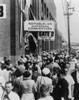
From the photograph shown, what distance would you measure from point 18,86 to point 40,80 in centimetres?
88

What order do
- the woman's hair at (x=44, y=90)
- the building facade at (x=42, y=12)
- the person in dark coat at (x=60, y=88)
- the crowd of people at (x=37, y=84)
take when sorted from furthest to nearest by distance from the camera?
1. the building facade at (x=42, y=12)
2. the person in dark coat at (x=60, y=88)
3. the crowd of people at (x=37, y=84)
4. the woman's hair at (x=44, y=90)

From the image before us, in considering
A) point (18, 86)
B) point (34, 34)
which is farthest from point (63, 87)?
point (34, 34)

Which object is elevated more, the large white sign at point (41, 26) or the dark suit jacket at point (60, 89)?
the large white sign at point (41, 26)

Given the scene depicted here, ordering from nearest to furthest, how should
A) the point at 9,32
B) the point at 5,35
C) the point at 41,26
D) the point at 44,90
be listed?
1. the point at 44,90
2. the point at 5,35
3. the point at 9,32
4. the point at 41,26

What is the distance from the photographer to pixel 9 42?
2178cm

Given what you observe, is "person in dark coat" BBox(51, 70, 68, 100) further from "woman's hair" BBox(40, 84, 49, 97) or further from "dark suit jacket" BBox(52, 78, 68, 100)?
"woman's hair" BBox(40, 84, 49, 97)

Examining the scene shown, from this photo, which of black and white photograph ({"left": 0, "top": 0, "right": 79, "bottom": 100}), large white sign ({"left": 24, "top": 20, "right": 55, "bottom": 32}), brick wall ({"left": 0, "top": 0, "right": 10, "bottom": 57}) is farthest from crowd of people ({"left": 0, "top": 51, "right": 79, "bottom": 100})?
large white sign ({"left": 24, "top": 20, "right": 55, "bottom": 32})

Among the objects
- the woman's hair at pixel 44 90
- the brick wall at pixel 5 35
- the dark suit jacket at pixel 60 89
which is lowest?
the dark suit jacket at pixel 60 89

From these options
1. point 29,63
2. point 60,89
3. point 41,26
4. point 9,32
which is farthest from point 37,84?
point 41,26

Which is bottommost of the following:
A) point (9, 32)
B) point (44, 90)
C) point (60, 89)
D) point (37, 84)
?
point (60, 89)

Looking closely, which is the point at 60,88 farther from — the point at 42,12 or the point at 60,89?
the point at 42,12

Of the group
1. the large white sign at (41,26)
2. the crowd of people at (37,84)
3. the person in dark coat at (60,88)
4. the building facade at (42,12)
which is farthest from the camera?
the building facade at (42,12)

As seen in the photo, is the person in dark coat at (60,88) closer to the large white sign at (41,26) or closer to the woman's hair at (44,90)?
the woman's hair at (44,90)

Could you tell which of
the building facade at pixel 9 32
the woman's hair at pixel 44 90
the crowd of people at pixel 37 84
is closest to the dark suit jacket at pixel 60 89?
the crowd of people at pixel 37 84
